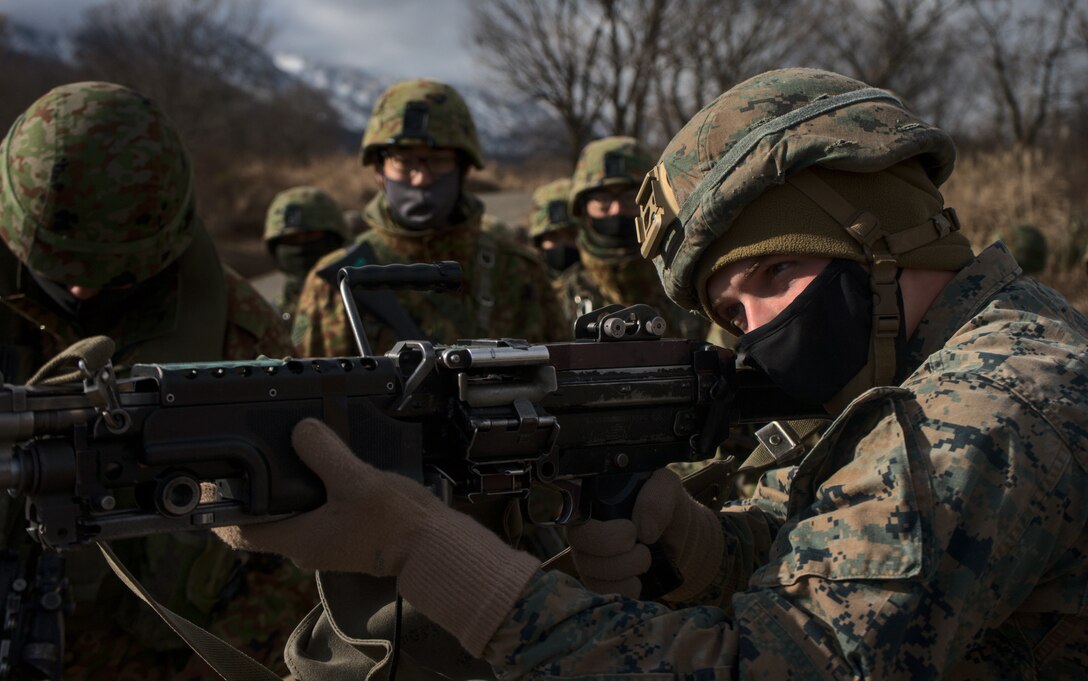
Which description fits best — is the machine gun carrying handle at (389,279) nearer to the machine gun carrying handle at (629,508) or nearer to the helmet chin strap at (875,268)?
the machine gun carrying handle at (629,508)

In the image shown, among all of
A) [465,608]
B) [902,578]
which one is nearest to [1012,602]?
[902,578]

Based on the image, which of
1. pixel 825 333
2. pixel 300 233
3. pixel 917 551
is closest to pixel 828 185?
pixel 825 333

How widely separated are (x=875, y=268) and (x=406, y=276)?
119cm

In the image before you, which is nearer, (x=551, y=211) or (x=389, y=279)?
(x=389, y=279)

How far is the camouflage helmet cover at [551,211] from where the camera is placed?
10367 millimetres

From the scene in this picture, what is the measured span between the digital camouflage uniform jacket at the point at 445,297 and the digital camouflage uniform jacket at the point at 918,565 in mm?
3398

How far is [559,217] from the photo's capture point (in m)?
10.4

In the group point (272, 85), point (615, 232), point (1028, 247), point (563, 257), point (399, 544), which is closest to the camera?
point (399, 544)

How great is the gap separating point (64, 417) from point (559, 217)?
8.69 metres

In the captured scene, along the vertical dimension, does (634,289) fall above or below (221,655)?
above

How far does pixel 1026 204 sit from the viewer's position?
60.8 ft

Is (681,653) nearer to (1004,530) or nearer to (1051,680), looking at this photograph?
(1004,530)

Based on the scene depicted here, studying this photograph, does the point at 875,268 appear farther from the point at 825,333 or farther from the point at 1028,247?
the point at 1028,247

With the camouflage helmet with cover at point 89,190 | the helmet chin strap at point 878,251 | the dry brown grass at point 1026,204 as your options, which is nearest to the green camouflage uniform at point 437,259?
the camouflage helmet with cover at point 89,190
